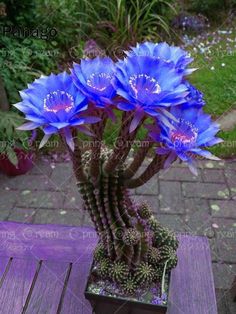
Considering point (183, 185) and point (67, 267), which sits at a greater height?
point (67, 267)

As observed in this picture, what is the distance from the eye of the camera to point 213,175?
303 centimetres

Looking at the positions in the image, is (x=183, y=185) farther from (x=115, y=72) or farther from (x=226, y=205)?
(x=115, y=72)

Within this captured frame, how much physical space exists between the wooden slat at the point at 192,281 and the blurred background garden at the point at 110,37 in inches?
57.2

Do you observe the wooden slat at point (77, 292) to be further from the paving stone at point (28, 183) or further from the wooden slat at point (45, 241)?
the paving stone at point (28, 183)

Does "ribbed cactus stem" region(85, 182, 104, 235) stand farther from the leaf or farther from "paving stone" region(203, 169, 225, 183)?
"paving stone" region(203, 169, 225, 183)

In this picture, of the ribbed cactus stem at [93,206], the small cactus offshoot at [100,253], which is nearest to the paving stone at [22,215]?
the small cactus offshoot at [100,253]

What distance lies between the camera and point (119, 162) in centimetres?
101

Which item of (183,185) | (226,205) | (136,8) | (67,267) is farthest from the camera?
(136,8)

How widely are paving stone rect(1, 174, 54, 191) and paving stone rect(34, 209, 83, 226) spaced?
10.0 inches

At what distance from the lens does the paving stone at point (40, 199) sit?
2799 mm

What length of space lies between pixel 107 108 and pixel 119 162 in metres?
0.19

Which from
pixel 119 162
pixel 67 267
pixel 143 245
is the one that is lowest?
pixel 67 267

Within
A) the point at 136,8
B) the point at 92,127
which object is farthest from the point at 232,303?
the point at 136,8

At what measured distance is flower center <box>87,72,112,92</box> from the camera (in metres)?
0.85
